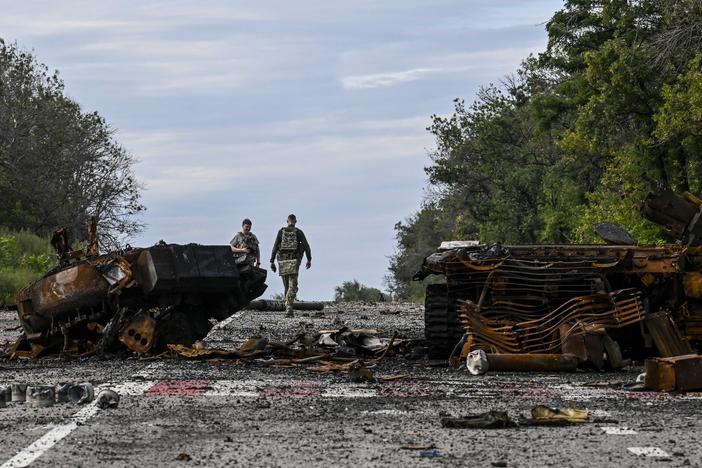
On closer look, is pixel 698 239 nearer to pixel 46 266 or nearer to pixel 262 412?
pixel 262 412

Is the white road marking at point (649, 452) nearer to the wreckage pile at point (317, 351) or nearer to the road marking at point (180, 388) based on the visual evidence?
the road marking at point (180, 388)

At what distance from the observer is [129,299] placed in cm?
1923

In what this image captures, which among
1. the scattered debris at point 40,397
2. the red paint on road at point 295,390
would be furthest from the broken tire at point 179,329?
the scattered debris at point 40,397

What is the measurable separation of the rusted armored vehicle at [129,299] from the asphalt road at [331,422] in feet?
5.90

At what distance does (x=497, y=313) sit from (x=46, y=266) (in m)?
33.9

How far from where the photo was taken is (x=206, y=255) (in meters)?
19.5

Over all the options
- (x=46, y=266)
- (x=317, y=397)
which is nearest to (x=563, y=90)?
(x=46, y=266)

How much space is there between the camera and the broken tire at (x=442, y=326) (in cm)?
1906

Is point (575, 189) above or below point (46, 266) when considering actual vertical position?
above

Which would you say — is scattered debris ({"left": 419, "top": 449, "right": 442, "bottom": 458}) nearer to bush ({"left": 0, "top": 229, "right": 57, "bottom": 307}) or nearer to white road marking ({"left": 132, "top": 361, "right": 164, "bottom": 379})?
Answer: white road marking ({"left": 132, "top": 361, "right": 164, "bottom": 379})

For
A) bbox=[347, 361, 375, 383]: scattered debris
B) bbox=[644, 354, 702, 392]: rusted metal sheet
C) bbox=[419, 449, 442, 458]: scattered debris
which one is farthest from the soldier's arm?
bbox=[419, 449, 442, 458]: scattered debris

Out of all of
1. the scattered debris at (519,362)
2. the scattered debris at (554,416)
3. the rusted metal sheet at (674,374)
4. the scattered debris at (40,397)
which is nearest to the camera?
the scattered debris at (554,416)

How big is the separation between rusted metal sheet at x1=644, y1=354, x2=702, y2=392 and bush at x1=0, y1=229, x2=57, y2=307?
28.4 m

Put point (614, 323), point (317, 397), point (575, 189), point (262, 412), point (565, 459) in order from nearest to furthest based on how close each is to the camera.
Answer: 1. point (565, 459)
2. point (262, 412)
3. point (317, 397)
4. point (614, 323)
5. point (575, 189)
